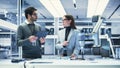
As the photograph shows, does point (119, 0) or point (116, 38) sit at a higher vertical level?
point (119, 0)

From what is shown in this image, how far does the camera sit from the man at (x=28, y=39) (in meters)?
2.93

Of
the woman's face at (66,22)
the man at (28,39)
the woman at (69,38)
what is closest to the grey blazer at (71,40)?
the woman at (69,38)

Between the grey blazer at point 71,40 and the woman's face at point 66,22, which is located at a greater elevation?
the woman's face at point 66,22

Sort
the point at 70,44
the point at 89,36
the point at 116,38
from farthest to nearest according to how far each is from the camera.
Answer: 1. the point at 116,38
2. the point at 89,36
3. the point at 70,44

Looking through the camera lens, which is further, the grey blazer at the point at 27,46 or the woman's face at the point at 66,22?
the woman's face at the point at 66,22

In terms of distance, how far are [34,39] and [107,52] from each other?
1.06 m

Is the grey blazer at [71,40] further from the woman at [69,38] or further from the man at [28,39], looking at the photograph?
the man at [28,39]

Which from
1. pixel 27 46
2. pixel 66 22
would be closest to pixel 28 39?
pixel 27 46

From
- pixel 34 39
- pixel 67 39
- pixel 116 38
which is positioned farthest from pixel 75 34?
pixel 116 38

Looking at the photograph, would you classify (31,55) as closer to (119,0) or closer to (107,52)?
(107,52)

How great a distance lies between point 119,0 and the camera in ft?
33.6

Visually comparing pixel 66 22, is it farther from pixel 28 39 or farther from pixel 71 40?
pixel 28 39

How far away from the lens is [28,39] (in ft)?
9.26

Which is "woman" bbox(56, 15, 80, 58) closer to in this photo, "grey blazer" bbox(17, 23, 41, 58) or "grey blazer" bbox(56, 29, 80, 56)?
"grey blazer" bbox(56, 29, 80, 56)
